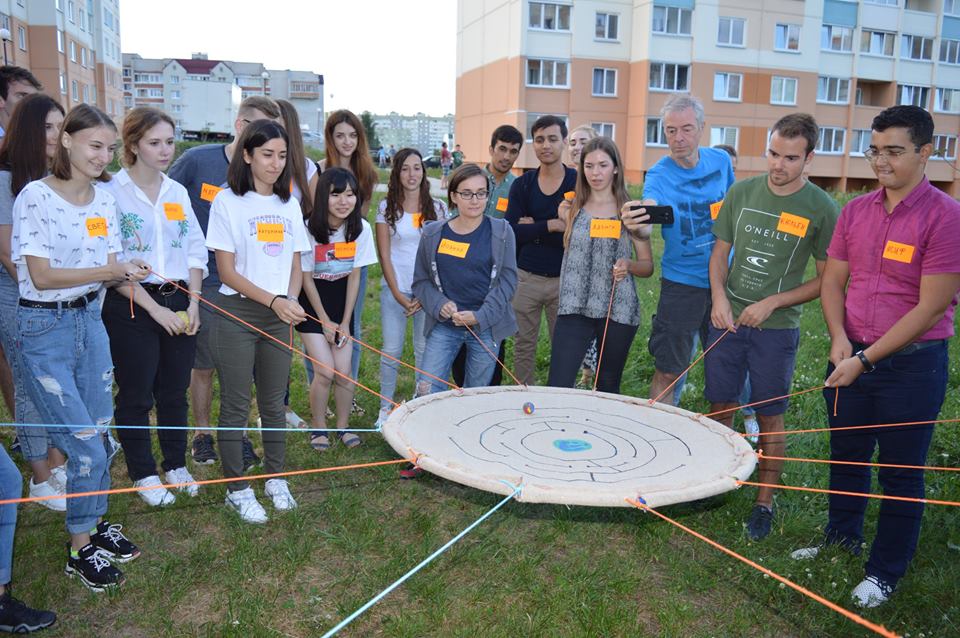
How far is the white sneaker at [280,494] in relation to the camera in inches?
146

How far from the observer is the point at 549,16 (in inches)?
1050

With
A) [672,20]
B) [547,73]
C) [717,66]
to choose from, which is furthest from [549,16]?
[717,66]

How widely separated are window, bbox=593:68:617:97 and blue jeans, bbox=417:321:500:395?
2523 centimetres

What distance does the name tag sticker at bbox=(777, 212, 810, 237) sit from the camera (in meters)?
3.30

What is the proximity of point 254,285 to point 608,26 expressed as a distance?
88.2ft

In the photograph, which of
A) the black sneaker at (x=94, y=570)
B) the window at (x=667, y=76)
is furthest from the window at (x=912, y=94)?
the black sneaker at (x=94, y=570)

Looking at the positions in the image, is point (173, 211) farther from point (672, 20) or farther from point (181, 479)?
point (672, 20)

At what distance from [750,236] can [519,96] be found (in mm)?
24233

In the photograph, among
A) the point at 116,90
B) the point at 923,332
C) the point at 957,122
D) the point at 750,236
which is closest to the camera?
the point at 923,332

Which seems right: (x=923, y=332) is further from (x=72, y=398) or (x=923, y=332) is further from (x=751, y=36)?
(x=751, y=36)

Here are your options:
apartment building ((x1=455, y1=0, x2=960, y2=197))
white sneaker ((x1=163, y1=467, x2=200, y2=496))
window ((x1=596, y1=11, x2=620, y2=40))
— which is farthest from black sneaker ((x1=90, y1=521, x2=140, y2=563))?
window ((x1=596, y1=11, x2=620, y2=40))

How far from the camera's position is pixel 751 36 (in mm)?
27594

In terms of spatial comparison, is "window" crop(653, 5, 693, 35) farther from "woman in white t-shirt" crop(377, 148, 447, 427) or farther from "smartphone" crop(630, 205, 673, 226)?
"smartphone" crop(630, 205, 673, 226)

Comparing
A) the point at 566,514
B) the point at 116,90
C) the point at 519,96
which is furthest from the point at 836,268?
the point at 116,90
